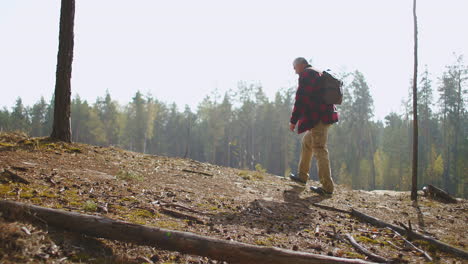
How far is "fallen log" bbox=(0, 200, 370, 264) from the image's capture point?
2.55 meters

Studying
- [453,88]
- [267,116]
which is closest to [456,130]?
[453,88]

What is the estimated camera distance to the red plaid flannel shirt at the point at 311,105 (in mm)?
7008

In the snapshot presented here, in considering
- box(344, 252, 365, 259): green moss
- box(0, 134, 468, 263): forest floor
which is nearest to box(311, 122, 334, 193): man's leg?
box(0, 134, 468, 263): forest floor

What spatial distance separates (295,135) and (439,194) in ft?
154

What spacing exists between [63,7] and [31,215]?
6283 mm

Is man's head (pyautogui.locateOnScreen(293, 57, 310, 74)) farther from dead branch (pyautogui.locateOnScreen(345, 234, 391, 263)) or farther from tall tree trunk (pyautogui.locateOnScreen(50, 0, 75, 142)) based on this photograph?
tall tree trunk (pyautogui.locateOnScreen(50, 0, 75, 142))

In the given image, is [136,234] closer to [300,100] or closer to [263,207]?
[263,207]

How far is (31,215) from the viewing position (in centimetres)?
268

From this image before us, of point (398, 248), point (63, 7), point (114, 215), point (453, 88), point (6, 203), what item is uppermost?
point (453, 88)

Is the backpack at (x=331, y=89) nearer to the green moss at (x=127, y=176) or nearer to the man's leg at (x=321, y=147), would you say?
the man's leg at (x=321, y=147)

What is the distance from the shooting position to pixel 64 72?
280 inches

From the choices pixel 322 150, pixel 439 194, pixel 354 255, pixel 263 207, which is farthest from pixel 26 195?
pixel 439 194

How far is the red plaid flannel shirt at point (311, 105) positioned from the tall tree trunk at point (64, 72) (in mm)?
5569

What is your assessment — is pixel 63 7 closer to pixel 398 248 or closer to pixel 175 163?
pixel 175 163
